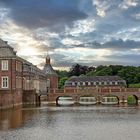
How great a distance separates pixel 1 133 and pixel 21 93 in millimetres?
41983

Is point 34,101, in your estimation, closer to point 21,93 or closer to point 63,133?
point 21,93

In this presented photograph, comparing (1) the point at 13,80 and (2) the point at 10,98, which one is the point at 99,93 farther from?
(2) the point at 10,98

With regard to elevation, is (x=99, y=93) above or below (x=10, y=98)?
above

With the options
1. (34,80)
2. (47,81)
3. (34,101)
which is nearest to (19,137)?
(34,101)

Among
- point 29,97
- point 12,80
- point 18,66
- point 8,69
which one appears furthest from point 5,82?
point 29,97

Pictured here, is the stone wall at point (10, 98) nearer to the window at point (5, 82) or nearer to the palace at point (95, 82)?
the window at point (5, 82)

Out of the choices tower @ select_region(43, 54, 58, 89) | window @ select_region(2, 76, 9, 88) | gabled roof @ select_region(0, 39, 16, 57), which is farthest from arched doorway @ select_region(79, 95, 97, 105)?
gabled roof @ select_region(0, 39, 16, 57)

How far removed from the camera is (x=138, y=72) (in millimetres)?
142375

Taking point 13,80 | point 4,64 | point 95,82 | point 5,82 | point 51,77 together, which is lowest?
point 5,82

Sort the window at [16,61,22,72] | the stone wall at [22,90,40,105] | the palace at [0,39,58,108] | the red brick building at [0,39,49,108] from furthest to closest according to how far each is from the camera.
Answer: the stone wall at [22,90,40,105] → the window at [16,61,22,72] → the palace at [0,39,58,108] → the red brick building at [0,39,49,108]

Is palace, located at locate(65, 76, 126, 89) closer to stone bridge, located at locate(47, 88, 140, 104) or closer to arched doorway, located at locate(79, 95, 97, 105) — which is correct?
arched doorway, located at locate(79, 95, 97, 105)

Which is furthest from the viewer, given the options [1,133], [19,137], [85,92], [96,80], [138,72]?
[138,72]

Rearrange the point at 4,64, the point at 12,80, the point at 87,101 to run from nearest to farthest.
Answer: the point at 12,80 < the point at 4,64 < the point at 87,101

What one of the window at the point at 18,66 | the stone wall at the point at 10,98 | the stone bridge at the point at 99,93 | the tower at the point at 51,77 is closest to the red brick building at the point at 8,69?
the stone wall at the point at 10,98
